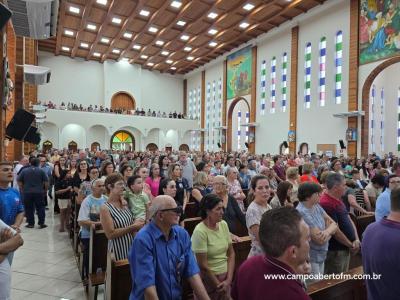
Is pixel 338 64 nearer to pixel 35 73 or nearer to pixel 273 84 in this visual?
pixel 273 84

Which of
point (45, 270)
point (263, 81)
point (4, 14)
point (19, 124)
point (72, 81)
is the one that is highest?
point (72, 81)

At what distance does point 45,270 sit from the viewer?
4.26 m

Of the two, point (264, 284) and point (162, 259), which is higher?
point (264, 284)

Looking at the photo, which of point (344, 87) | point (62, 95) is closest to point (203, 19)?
point (344, 87)

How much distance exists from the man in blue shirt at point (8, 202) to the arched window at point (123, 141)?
80.3 ft

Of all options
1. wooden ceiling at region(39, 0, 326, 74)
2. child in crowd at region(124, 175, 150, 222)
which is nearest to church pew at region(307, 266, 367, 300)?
child in crowd at region(124, 175, 150, 222)

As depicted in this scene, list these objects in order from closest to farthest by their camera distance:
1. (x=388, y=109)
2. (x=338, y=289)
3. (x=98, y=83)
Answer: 1. (x=338, y=289)
2. (x=388, y=109)
3. (x=98, y=83)

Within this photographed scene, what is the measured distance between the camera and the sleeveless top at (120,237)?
2.95 meters

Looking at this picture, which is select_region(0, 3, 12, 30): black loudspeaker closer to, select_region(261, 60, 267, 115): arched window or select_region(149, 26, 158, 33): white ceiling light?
select_region(149, 26, 158, 33): white ceiling light

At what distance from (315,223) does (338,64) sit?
15535mm

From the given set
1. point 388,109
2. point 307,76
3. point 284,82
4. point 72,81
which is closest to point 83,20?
point 72,81

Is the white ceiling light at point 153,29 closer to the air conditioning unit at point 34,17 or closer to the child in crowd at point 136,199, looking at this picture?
the air conditioning unit at point 34,17

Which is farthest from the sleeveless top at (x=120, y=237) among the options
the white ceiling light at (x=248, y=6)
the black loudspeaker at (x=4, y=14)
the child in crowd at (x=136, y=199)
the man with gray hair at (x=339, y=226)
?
the white ceiling light at (x=248, y=6)

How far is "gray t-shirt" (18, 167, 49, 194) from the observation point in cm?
629
